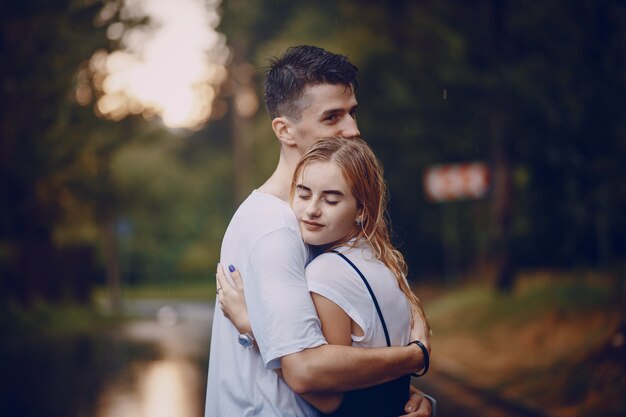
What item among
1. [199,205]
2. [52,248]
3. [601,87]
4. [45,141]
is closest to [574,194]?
[601,87]

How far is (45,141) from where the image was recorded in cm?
1540

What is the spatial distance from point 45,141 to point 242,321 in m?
13.6

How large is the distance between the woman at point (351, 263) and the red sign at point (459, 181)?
16.3m

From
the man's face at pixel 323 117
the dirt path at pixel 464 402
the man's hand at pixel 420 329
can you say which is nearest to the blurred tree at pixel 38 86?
the dirt path at pixel 464 402

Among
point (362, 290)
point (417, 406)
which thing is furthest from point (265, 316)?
point (417, 406)

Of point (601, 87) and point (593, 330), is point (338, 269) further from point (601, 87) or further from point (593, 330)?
point (593, 330)

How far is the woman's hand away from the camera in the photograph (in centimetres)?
268

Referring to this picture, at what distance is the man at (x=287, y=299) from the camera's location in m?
2.45

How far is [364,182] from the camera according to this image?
2.72 m

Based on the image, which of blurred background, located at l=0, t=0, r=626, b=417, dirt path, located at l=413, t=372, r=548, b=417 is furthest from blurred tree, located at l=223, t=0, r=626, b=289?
dirt path, located at l=413, t=372, r=548, b=417

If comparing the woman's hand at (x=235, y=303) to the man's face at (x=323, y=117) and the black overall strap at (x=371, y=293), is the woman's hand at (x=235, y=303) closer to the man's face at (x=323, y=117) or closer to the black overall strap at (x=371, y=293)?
the black overall strap at (x=371, y=293)

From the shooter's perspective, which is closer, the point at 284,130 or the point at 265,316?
the point at 265,316

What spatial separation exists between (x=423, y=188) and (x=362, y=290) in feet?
79.1

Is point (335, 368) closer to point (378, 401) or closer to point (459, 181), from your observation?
point (378, 401)
